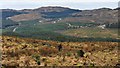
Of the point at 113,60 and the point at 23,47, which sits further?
the point at 23,47

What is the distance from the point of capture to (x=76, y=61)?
90.8 meters

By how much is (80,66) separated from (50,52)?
29621 mm

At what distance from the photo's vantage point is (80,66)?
80.9 m

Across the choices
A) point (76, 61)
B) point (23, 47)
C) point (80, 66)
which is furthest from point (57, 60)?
point (23, 47)

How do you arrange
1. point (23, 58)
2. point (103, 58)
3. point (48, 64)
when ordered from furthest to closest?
1. point (103, 58)
2. point (23, 58)
3. point (48, 64)

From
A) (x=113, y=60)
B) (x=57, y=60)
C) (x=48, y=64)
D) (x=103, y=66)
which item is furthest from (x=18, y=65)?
(x=113, y=60)

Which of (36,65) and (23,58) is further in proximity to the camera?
(23,58)

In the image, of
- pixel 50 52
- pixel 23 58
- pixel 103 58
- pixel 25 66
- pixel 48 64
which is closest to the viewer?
pixel 25 66

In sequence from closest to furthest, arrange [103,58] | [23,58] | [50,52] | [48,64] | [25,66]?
[25,66] → [48,64] → [23,58] → [103,58] → [50,52]

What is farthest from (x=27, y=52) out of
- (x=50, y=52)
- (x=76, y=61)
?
(x=76, y=61)

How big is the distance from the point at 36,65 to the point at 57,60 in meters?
11.0

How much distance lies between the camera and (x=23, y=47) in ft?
377

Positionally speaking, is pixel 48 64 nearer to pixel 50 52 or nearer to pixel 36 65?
pixel 36 65

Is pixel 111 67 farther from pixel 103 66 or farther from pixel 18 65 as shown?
pixel 18 65
